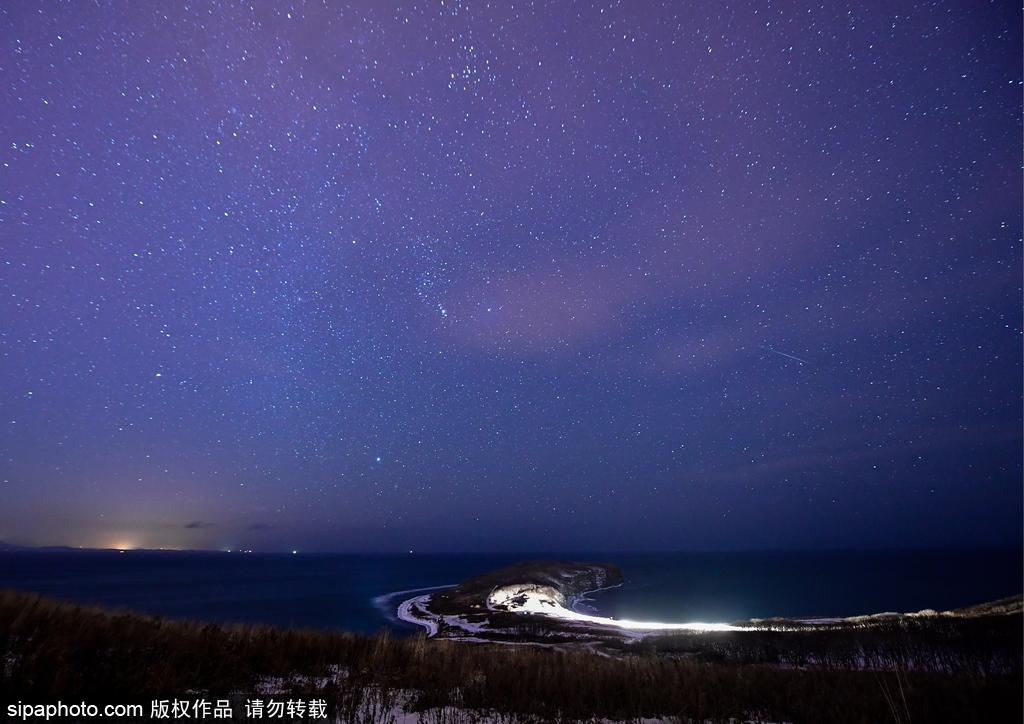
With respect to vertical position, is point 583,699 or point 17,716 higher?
point 17,716

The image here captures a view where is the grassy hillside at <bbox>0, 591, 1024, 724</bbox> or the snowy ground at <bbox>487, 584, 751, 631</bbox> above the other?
the grassy hillside at <bbox>0, 591, 1024, 724</bbox>

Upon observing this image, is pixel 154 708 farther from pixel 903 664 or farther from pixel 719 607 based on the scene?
pixel 719 607

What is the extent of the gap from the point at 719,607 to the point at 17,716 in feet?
228

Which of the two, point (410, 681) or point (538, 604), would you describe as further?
point (538, 604)

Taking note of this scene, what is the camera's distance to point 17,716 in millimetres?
5496

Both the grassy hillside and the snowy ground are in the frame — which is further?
the snowy ground

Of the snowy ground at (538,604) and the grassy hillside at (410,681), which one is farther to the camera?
the snowy ground at (538,604)

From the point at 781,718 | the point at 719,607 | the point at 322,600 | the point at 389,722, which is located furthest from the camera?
the point at 322,600

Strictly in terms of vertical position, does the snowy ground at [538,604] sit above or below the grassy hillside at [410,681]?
below

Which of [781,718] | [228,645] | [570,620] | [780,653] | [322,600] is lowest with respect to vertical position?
[322,600]

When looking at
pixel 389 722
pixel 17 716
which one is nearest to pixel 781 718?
pixel 389 722

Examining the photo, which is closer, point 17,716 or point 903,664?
point 17,716

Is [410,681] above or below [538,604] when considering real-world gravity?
above

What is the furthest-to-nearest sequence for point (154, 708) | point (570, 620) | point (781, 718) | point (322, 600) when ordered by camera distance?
point (322, 600), point (570, 620), point (781, 718), point (154, 708)
